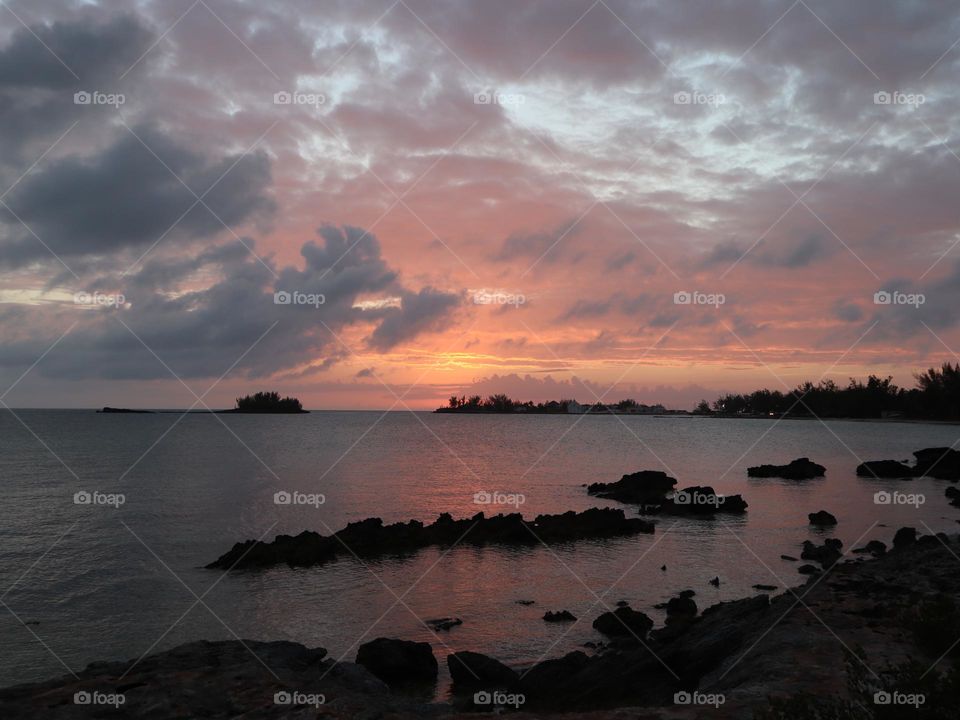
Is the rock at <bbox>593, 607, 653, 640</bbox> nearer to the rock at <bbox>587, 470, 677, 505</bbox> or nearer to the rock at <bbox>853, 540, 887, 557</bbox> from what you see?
the rock at <bbox>853, 540, 887, 557</bbox>

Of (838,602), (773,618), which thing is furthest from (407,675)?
(838,602)

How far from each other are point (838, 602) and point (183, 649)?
51.0 ft

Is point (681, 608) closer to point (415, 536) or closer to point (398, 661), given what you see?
point (398, 661)

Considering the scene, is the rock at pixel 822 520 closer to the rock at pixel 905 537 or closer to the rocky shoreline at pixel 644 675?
the rock at pixel 905 537

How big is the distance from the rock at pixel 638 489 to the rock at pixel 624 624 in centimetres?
2923

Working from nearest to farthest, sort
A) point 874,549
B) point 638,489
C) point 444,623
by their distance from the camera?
1. point 444,623
2. point 874,549
3. point 638,489

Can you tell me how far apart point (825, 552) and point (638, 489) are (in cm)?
2350

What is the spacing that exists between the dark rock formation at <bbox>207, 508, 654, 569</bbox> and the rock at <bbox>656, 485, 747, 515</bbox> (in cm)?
481

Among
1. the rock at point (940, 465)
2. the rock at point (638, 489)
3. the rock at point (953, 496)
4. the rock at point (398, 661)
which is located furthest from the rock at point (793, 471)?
the rock at point (398, 661)

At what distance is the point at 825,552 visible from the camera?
92.2 ft

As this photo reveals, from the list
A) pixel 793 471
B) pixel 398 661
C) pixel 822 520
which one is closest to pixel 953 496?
pixel 793 471

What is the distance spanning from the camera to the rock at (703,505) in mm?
42000

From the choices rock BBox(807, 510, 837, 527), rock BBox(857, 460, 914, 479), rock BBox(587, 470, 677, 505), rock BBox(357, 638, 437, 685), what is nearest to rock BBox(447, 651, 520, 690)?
rock BBox(357, 638, 437, 685)

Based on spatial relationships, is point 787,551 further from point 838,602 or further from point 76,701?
point 76,701
